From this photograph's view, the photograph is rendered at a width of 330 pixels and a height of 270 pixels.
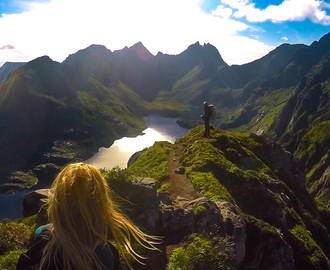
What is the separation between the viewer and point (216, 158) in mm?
41094

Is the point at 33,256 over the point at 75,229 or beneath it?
beneath

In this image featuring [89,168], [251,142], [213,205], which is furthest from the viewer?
[251,142]

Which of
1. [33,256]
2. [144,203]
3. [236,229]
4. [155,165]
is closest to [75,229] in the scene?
[33,256]

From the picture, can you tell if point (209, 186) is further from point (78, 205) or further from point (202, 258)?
point (78, 205)

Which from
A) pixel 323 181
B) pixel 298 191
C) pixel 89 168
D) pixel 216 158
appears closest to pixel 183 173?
pixel 216 158

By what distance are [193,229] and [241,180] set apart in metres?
15.8

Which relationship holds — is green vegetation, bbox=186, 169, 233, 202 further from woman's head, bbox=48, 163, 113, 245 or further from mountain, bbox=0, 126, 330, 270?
woman's head, bbox=48, 163, 113, 245

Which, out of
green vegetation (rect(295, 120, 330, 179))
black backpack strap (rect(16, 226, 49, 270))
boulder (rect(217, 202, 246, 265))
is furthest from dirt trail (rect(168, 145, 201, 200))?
green vegetation (rect(295, 120, 330, 179))

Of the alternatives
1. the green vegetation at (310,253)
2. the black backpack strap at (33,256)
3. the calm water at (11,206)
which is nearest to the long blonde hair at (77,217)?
the black backpack strap at (33,256)

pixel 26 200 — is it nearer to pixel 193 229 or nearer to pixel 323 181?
pixel 193 229

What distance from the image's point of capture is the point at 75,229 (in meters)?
5.82

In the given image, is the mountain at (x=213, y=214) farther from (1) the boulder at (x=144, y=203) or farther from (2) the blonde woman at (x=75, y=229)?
(2) the blonde woman at (x=75, y=229)

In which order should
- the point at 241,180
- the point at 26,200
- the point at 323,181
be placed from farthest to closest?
the point at 323,181 → the point at 241,180 → the point at 26,200

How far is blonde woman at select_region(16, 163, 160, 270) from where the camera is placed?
562 cm
